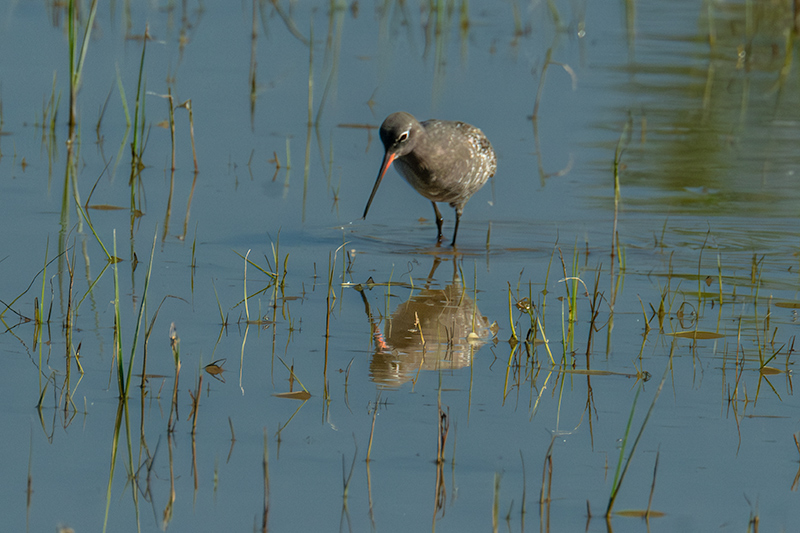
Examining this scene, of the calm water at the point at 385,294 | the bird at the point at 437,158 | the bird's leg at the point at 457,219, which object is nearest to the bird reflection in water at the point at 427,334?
the calm water at the point at 385,294

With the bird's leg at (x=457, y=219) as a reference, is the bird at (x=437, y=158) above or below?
above

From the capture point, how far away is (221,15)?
41.7ft

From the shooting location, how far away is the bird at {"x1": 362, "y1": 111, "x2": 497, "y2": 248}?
652 centimetres

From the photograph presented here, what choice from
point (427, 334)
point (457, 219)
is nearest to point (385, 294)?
point (427, 334)

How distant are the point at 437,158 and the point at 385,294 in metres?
1.50

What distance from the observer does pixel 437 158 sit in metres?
6.75

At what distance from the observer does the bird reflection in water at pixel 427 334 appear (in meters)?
4.45

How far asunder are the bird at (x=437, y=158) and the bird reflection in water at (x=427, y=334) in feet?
3.63

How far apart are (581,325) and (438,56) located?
22.8ft

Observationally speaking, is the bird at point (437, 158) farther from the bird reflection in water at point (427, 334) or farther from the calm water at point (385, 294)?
the bird reflection in water at point (427, 334)

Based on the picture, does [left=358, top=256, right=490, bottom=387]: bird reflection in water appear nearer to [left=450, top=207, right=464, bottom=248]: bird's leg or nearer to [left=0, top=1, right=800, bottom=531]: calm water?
[left=0, top=1, right=800, bottom=531]: calm water

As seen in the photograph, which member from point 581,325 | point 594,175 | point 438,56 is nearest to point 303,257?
point 581,325

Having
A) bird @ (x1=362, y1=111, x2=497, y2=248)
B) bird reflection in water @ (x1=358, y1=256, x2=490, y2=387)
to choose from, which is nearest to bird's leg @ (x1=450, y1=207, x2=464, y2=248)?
bird @ (x1=362, y1=111, x2=497, y2=248)

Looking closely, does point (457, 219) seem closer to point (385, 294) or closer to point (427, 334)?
point (385, 294)
